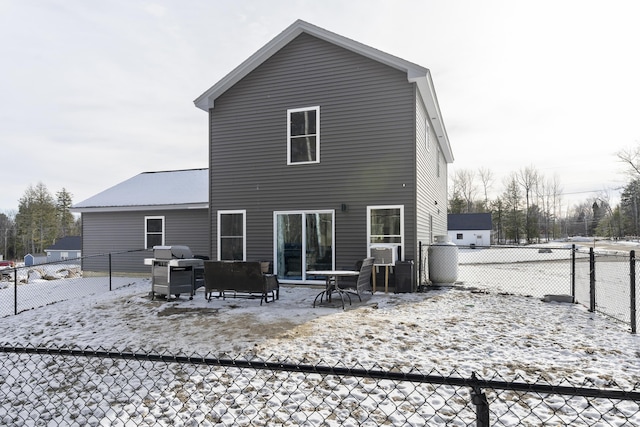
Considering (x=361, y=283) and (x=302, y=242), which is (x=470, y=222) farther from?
(x=361, y=283)

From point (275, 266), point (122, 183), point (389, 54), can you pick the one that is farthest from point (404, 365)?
point (122, 183)

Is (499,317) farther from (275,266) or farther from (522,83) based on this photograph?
(522,83)

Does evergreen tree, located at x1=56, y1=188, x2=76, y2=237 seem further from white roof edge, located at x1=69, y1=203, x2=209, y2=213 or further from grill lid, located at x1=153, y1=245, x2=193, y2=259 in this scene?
grill lid, located at x1=153, y1=245, x2=193, y2=259

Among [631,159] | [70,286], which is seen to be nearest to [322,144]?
[70,286]

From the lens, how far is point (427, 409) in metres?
3.35

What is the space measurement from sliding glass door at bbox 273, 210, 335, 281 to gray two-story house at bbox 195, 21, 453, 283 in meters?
0.03

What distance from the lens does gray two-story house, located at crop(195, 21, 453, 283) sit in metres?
9.70

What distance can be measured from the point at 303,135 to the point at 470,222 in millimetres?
40451

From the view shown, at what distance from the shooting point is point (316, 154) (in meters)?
10.4

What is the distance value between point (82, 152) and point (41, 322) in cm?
2090

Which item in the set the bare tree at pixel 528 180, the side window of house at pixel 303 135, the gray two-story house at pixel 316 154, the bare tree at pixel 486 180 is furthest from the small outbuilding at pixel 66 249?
the bare tree at pixel 528 180

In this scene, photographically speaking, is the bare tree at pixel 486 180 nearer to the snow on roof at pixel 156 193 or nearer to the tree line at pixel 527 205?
the tree line at pixel 527 205

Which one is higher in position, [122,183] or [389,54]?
[389,54]

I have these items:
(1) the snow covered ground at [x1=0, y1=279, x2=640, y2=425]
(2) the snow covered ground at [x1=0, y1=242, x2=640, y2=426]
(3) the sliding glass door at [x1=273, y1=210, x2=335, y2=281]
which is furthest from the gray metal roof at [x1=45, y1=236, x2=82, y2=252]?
(3) the sliding glass door at [x1=273, y1=210, x2=335, y2=281]
